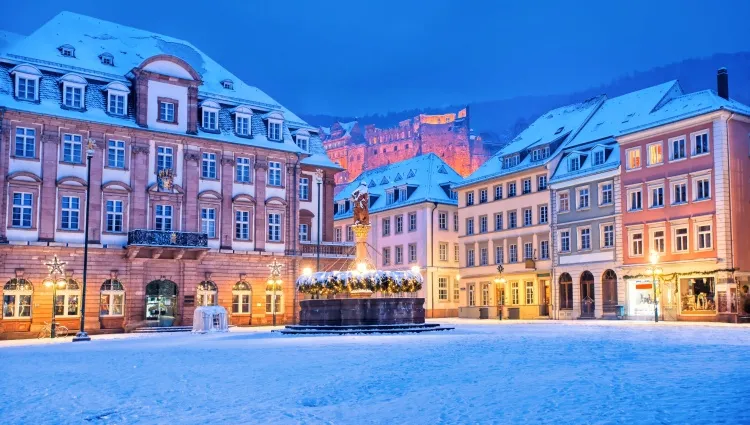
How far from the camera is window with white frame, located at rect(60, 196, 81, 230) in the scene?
4626cm

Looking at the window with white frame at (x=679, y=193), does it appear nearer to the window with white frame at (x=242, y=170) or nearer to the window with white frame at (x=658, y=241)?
the window with white frame at (x=658, y=241)

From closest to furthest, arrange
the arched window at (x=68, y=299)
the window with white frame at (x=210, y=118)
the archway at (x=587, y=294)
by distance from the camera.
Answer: the arched window at (x=68, y=299) < the window with white frame at (x=210, y=118) < the archway at (x=587, y=294)

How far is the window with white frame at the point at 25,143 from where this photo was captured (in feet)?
149

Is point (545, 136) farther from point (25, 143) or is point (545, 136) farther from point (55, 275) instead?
point (25, 143)

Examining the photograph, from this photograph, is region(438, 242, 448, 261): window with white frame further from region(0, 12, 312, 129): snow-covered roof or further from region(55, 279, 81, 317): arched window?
region(55, 279, 81, 317): arched window

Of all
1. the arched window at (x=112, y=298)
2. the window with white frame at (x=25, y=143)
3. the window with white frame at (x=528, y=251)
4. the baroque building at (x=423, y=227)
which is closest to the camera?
the window with white frame at (x=25, y=143)

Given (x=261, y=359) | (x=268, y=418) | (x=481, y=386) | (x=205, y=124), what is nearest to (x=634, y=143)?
(x=205, y=124)

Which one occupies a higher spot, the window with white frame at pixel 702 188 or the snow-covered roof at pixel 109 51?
the snow-covered roof at pixel 109 51

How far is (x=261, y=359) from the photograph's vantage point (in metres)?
20.3

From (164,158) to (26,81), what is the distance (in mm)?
8749

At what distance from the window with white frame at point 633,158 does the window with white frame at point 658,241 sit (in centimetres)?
454

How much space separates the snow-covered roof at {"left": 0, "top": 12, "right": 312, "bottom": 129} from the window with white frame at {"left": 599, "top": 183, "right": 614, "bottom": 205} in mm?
21568

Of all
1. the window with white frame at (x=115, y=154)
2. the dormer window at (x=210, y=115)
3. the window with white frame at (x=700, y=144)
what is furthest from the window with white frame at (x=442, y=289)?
the window with white frame at (x=115, y=154)

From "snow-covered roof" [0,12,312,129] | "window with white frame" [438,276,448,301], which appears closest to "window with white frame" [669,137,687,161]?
"snow-covered roof" [0,12,312,129]
